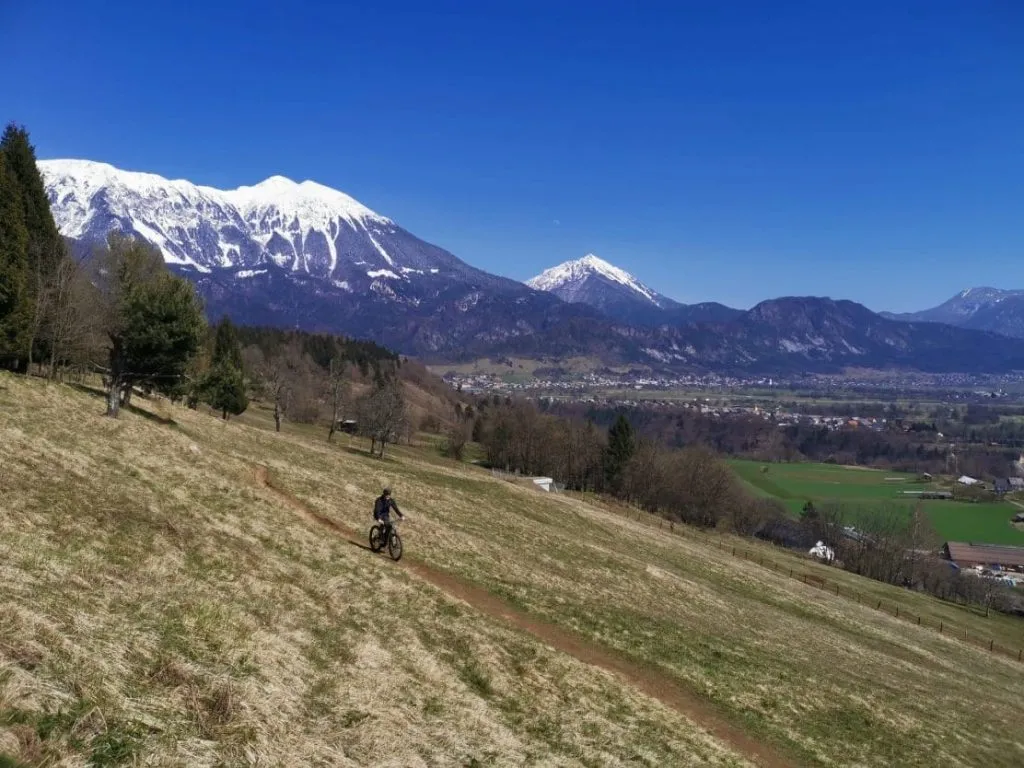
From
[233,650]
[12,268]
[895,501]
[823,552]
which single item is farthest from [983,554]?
[12,268]

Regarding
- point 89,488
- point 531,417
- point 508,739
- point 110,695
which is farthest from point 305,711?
point 531,417

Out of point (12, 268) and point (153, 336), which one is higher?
point (12, 268)

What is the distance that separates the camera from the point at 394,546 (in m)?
24.2

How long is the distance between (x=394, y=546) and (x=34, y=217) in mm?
41336

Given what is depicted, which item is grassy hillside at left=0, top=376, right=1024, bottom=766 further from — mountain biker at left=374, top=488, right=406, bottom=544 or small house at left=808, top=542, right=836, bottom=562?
small house at left=808, top=542, right=836, bottom=562

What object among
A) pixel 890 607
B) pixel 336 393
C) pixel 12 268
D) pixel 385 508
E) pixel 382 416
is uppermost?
pixel 12 268

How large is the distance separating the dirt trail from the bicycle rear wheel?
1.11 feet

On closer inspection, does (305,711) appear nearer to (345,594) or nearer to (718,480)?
(345,594)

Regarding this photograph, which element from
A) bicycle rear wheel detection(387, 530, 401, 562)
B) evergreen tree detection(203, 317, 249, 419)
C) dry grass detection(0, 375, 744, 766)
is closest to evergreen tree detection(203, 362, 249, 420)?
evergreen tree detection(203, 317, 249, 419)

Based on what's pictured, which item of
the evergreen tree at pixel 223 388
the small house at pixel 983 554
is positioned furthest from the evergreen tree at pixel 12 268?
the small house at pixel 983 554

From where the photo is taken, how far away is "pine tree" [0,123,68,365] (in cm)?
4175

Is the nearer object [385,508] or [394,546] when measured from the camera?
[385,508]

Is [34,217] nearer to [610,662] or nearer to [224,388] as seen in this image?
[224,388]

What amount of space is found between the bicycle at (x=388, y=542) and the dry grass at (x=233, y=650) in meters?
1.20
